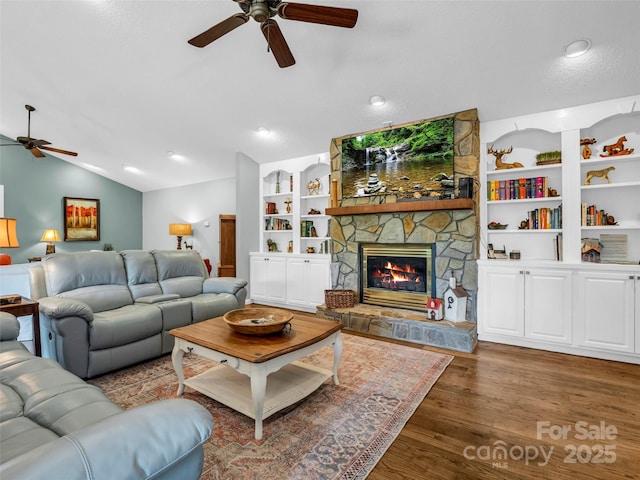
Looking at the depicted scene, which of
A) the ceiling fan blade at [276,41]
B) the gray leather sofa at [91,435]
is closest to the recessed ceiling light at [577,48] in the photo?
the ceiling fan blade at [276,41]

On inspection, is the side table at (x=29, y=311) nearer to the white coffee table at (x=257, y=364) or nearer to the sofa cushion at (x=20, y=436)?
the white coffee table at (x=257, y=364)

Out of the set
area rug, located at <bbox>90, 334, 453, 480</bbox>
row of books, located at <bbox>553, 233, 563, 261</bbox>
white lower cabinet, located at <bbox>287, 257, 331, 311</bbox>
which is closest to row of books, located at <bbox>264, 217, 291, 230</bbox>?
white lower cabinet, located at <bbox>287, 257, 331, 311</bbox>

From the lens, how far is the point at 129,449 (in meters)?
0.75

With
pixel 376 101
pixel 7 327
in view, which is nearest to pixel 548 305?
pixel 376 101

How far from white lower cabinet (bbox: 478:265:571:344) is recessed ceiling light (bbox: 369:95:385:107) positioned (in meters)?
2.20

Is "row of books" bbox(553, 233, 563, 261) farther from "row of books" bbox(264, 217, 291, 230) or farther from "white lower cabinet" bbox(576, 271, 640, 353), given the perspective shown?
"row of books" bbox(264, 217, 291, 230)

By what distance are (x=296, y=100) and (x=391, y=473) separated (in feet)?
12.0

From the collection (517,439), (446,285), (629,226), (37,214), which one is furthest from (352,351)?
(37,214)

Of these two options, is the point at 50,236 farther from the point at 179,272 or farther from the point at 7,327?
the point at 7,327

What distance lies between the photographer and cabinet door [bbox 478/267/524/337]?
3.46m

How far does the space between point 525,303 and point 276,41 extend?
3401 mm

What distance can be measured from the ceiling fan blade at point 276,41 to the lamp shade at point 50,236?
697cm

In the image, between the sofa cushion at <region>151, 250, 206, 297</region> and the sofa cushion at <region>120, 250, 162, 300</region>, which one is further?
the sofa cushion at <region>151, 250, 206, 297</region>

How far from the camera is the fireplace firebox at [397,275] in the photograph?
13.1 feet
